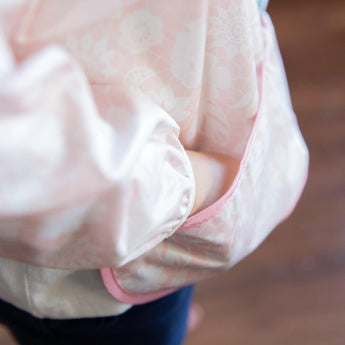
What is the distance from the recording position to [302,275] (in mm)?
1046

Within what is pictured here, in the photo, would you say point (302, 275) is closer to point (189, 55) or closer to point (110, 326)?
point (110, 326)

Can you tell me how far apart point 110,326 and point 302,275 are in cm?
63

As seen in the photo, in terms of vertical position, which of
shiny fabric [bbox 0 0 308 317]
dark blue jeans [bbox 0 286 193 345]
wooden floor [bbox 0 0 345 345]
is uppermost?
shiny fabric [bbox 0 0 308 317]

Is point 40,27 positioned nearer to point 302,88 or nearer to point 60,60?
point 60,60

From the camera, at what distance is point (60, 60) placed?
26 centimetres

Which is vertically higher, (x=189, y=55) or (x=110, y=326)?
(x=189, y=55)

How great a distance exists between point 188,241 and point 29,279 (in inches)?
6.3

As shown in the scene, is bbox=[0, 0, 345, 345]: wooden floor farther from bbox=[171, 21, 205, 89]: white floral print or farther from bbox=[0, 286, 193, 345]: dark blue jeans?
bbox=[171, 21, 205, 89]: white floral print

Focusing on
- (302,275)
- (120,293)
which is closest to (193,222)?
(120,293)

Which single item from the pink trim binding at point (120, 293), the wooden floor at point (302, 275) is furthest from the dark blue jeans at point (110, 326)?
the wooden floor at point (302, 275)

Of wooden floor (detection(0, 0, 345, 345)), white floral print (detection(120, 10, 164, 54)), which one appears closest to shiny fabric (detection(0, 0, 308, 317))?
white floral print (detection(120, 10, 164, 54))

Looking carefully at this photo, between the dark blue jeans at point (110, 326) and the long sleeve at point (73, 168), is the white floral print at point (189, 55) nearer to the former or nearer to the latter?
the long sleeve at point (73, 168)

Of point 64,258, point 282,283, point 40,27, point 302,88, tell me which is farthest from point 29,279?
point 302,88

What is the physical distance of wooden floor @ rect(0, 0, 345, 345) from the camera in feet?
3.26
